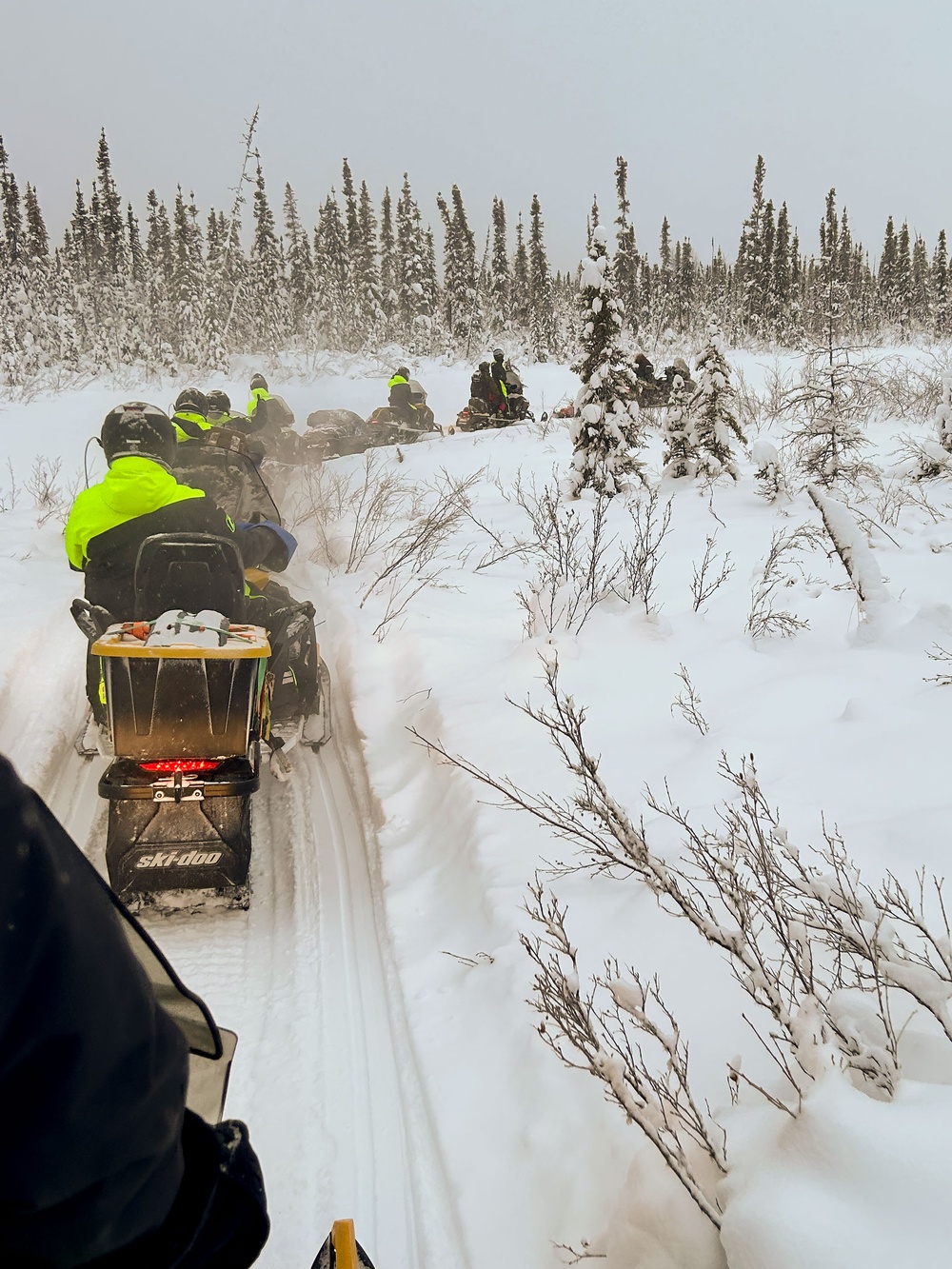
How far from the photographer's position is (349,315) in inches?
1118

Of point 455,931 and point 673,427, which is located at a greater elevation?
point 673,427

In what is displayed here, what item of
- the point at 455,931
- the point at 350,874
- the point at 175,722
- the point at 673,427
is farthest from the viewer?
the point at 673,427

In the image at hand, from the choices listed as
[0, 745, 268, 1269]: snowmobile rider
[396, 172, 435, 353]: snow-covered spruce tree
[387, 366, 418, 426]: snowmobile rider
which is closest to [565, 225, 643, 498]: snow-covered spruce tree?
[387, 366, 418, 426]: snowmobile rider

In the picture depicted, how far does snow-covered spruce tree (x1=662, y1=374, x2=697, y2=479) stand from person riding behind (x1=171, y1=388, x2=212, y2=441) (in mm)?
5502

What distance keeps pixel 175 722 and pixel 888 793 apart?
269cm

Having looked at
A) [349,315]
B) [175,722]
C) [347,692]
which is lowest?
[347,692]

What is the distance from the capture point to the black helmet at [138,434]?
164 inches

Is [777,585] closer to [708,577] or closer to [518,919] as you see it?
[708,577]

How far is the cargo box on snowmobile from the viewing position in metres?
3.25

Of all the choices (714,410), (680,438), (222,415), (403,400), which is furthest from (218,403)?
(403,400)

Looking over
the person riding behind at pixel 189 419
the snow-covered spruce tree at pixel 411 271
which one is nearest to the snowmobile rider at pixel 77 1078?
the person riding behind at pixel 189 419

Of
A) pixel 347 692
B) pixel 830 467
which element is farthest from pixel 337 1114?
pixel 830 467

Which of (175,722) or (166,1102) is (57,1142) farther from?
(175,722)

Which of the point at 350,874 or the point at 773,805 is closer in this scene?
the point at 773,805
